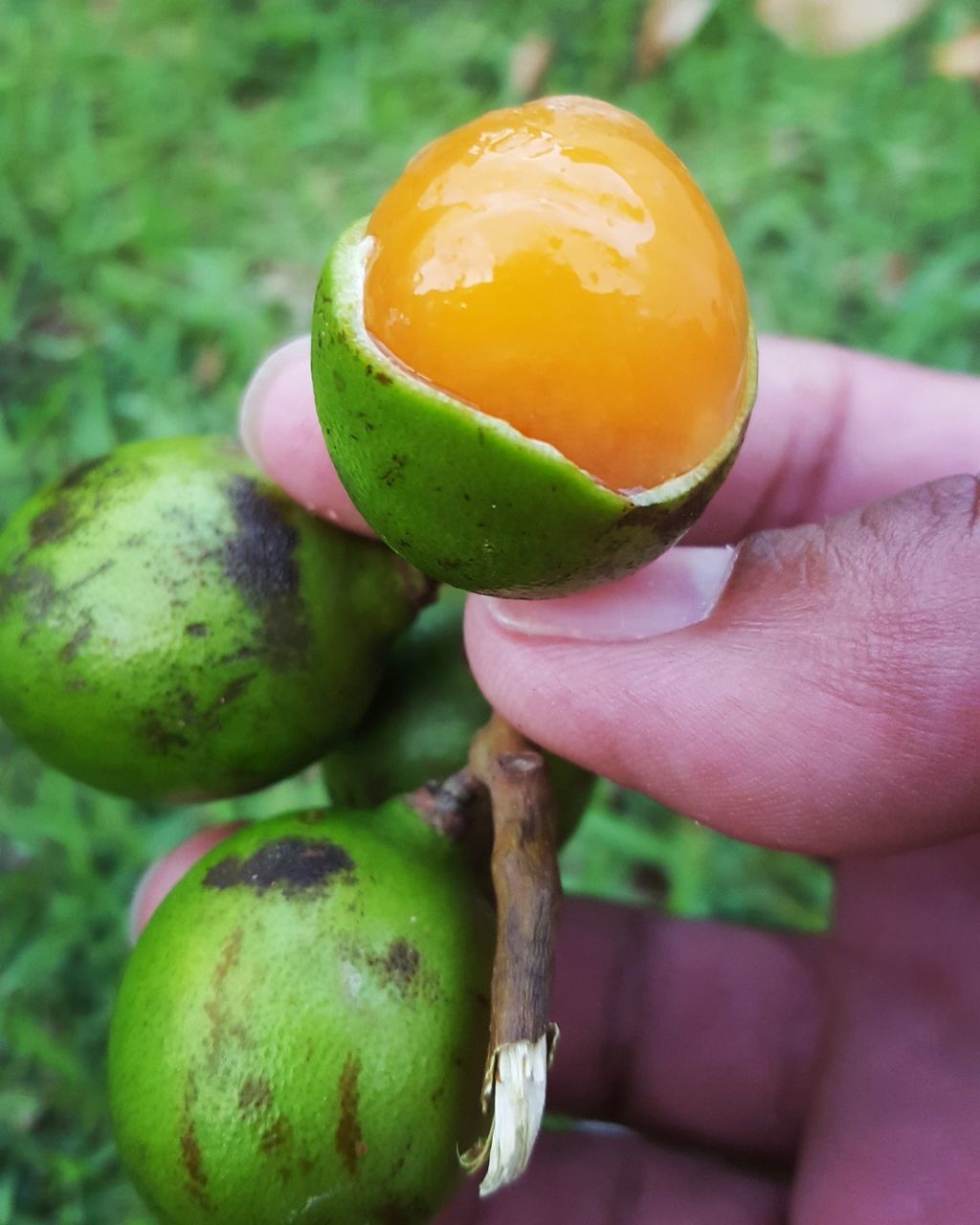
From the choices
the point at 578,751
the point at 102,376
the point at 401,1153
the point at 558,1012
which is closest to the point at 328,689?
the point at 578,751

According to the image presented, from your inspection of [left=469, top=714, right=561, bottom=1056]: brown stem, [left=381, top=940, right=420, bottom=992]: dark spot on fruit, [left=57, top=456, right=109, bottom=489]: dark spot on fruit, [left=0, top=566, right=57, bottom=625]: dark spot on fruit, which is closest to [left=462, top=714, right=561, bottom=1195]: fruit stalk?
[left=469, top=714, right=561, bottom=1056]: brown stem

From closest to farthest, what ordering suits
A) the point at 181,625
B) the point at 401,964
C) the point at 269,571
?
the point at 401,964, the point at 181,625, the point at 269,571

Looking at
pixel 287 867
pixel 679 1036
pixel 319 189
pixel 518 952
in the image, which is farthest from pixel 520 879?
pixel 319 189

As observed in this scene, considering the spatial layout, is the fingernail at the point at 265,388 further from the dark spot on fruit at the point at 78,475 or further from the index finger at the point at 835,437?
the dark spot on fruit at the point at 78,475

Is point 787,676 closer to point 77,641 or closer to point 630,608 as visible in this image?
point 630,608

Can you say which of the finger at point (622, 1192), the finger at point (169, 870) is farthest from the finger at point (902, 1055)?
the finger at point (169, 870)

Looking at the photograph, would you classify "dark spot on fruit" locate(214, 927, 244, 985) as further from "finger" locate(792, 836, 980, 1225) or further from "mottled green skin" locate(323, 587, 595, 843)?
"finger" locate(792, 836, 980, 1225)
